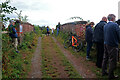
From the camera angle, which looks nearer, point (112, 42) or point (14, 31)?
point (112, 42)

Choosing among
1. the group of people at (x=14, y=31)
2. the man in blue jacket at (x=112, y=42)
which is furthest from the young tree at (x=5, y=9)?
the man in blue jacket at (x=112, y=42)

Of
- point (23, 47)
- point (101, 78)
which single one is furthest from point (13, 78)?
point (23, 47)

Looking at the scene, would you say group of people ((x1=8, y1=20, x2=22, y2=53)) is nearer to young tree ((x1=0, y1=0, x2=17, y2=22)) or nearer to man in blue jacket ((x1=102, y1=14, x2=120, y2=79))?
young tree ((x1=0, y1=0, x2=17, y2=22))

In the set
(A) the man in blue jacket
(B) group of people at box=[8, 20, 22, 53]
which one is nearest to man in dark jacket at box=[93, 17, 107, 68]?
(A) the man in blue jacket

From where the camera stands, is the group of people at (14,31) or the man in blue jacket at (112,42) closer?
the man in blue jacket at (112,42)

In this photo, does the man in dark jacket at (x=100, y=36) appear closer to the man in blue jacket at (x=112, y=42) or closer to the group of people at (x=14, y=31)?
the man in blue jacket at (x=112, y=42)

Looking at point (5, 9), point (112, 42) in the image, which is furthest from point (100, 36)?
point (5, 9)

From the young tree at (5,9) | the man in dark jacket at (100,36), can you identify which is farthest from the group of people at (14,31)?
the man in dark jacket at (100,36)

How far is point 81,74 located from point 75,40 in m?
5.08

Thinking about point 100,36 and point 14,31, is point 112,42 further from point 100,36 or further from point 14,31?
point 14,31

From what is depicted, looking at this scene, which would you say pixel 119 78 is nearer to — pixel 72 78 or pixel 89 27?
pixel 72 78

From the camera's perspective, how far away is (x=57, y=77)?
500 centimetres

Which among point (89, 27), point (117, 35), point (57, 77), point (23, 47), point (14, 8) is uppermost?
point (14, 8)

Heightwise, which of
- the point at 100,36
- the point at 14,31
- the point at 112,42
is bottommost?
the point at 112,42
